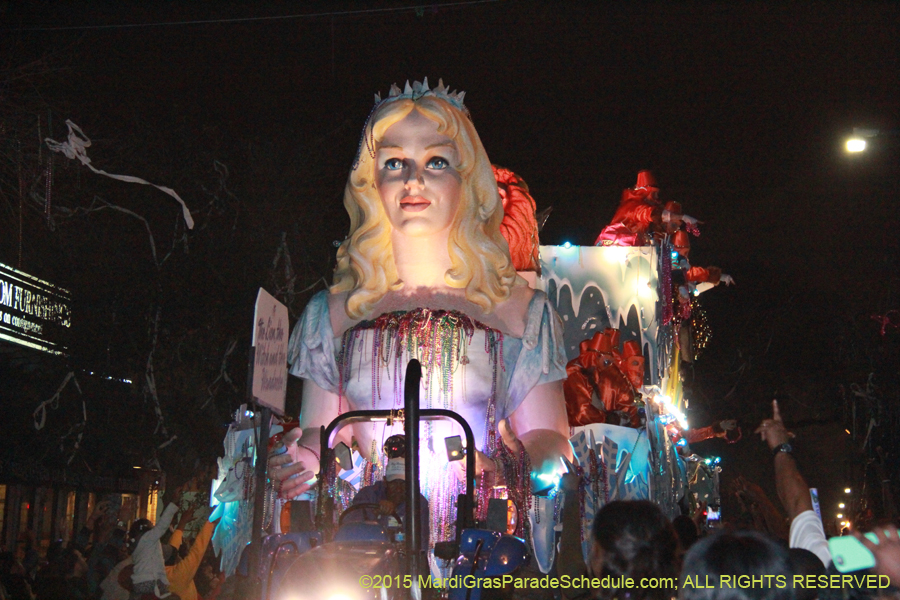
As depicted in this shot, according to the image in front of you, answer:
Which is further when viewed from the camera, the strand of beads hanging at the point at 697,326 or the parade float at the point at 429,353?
the strand of beads hanging at the point at 697,326

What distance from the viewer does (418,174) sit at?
467 cm

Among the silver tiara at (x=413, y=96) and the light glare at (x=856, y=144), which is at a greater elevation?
the light glare at (x=856, y=144)

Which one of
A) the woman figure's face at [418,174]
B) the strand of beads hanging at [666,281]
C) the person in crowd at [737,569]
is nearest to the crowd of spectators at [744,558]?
the person in crowd at [737,569]

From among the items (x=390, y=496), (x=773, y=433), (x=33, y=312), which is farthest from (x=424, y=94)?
(x=33, y=312)

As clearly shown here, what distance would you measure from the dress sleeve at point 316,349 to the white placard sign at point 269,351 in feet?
2.22

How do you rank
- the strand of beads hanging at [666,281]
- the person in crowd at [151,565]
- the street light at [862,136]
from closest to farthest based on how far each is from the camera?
the person in crowd at [151,565]
the street light at [862,136]
the strand of beads hanging at [666,281]

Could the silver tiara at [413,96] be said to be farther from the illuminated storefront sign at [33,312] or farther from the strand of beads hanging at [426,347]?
the illuminated storefront sign at [33,312]

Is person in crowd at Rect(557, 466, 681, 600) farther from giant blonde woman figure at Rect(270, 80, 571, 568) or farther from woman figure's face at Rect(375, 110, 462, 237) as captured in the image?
woman figure's face at Rect(375, 110, 462, 237)

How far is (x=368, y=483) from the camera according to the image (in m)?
4.34

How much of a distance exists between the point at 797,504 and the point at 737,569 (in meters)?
0.92

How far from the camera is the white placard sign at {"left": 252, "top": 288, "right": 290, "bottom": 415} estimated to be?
11.8 feet

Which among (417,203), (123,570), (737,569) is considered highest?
(417,203)

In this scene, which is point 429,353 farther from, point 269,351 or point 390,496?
point 390,496

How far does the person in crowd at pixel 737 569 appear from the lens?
206 cm
